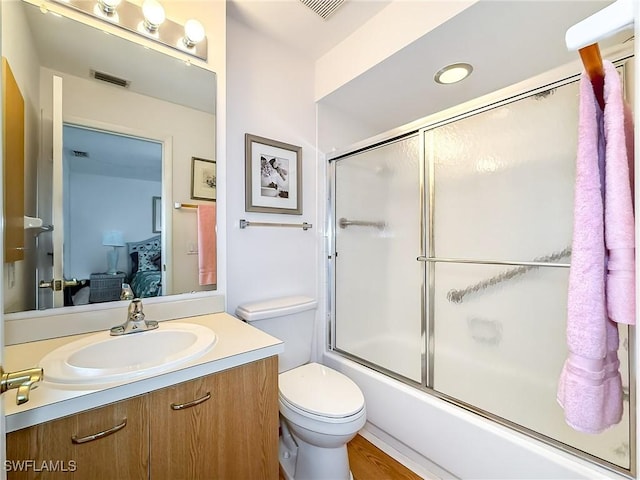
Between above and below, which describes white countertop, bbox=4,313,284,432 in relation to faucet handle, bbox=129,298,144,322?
below

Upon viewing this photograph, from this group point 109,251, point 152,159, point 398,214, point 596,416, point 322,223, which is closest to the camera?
point 596,416

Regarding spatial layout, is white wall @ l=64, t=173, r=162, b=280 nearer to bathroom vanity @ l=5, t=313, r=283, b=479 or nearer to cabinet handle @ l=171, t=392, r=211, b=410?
bathroom vanity @ l=5, t=313, r=283, b=479

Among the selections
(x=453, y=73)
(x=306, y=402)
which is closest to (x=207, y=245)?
(x=306, y=402)

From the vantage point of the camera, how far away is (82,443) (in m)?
0.69

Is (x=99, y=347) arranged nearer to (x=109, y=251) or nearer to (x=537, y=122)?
(x=109, y=251)

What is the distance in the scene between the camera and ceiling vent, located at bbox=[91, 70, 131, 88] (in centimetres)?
113

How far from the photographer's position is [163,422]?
0.78 metres

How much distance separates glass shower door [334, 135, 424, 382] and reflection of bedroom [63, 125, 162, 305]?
1153mm

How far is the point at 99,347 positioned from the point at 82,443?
363 millimetres

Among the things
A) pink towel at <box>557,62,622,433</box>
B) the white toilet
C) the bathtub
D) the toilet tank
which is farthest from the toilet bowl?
pink towel at <box>557,62,622,433</box>

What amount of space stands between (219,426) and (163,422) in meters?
0.17

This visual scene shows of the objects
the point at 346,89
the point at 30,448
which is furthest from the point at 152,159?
the point at 346,89

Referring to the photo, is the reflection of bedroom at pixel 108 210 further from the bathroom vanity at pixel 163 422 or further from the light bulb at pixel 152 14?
the light bulb at pixel 152 14

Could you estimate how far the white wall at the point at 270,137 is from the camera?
5.19ft
